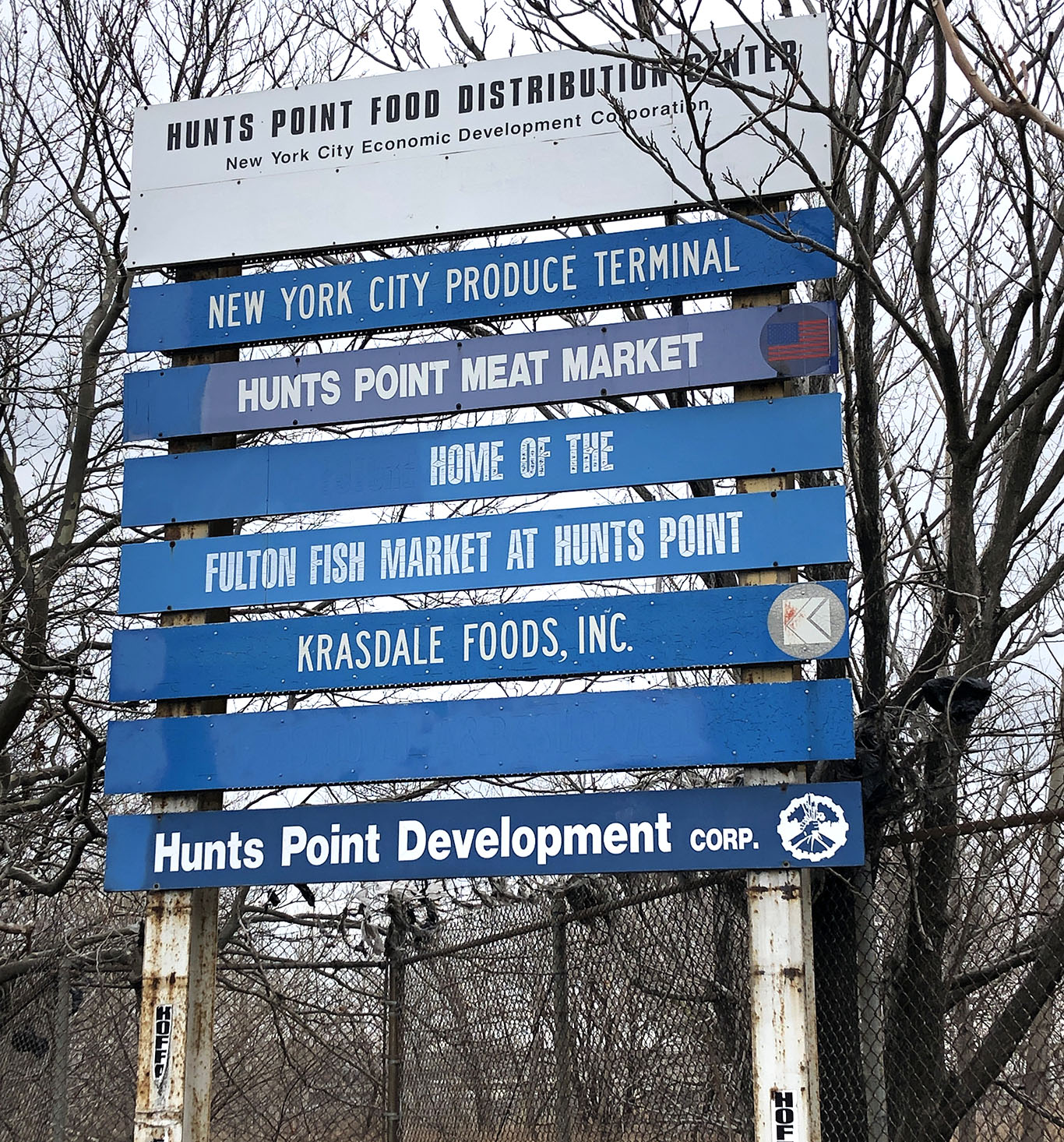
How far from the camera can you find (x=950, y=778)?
214 inches

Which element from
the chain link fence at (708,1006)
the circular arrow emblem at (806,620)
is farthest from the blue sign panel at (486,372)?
the chain link fence at (708,1006)

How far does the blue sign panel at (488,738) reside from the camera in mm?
5207

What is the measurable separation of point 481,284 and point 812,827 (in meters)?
2.65

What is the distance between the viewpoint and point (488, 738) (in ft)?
18.0

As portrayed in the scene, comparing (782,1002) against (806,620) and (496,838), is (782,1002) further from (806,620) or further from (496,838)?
(806,620)

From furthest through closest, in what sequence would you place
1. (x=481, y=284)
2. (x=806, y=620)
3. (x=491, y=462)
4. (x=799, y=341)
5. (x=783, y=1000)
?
1. (x=481, y=284)
2. (x=491, y=462)
3. (x=799, y=341)
4. (x=806, y=620)
5. (x=783, y=1000)

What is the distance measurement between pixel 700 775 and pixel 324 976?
300 centimetres

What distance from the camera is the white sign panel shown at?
591 centimetres

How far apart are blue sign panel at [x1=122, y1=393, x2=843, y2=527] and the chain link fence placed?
61.9 inches

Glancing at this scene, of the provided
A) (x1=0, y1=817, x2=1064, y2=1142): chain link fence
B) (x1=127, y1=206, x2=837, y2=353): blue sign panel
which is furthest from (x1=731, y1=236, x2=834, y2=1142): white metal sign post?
(x1=127, y1=206, x2=837, y2=353): blue sign panel

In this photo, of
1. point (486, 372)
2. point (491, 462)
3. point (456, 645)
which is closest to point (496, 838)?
point (456, 645)

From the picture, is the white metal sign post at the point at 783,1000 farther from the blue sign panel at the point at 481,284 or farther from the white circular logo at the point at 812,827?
the blue sign panel at the point at 481,284

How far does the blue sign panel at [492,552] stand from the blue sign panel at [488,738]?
480mm

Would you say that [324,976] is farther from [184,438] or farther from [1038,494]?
[1038,494]
